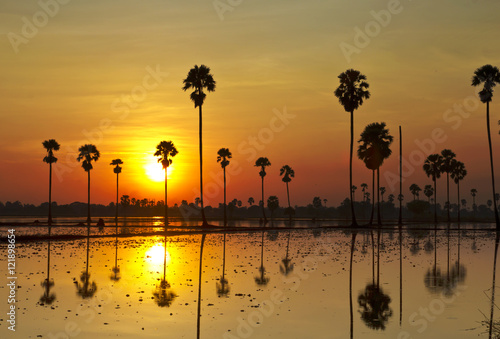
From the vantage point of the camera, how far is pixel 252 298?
18.0 meters

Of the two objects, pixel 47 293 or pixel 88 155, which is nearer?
pixel 47 293

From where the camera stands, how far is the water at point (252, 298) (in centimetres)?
1364

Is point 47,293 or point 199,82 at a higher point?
point 199,82

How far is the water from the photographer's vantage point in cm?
1364

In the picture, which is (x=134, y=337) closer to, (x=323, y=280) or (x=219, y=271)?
(x=323, y=280)

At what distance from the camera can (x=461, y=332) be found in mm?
13258

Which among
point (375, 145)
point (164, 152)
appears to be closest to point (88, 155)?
point (164, 152)

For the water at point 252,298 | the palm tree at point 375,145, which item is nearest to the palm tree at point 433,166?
the palm tree at point 375,145

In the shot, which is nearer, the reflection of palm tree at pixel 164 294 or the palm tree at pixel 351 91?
the reflection of palm tree at pixel 164 294

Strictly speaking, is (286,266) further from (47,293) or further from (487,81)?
(487,81)

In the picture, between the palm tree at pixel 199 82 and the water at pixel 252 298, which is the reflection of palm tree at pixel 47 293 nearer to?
the water at pixel 252 298

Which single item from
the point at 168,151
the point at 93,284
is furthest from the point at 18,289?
the point at 168,151

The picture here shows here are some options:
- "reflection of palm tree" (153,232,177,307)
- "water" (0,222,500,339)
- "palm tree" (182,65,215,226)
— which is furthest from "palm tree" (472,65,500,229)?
"reflection of palm tree" (153,232,177,307)

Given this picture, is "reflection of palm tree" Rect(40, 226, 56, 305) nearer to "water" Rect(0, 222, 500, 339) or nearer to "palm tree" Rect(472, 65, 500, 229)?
"water" Rect(0, 222, 500, 339)
